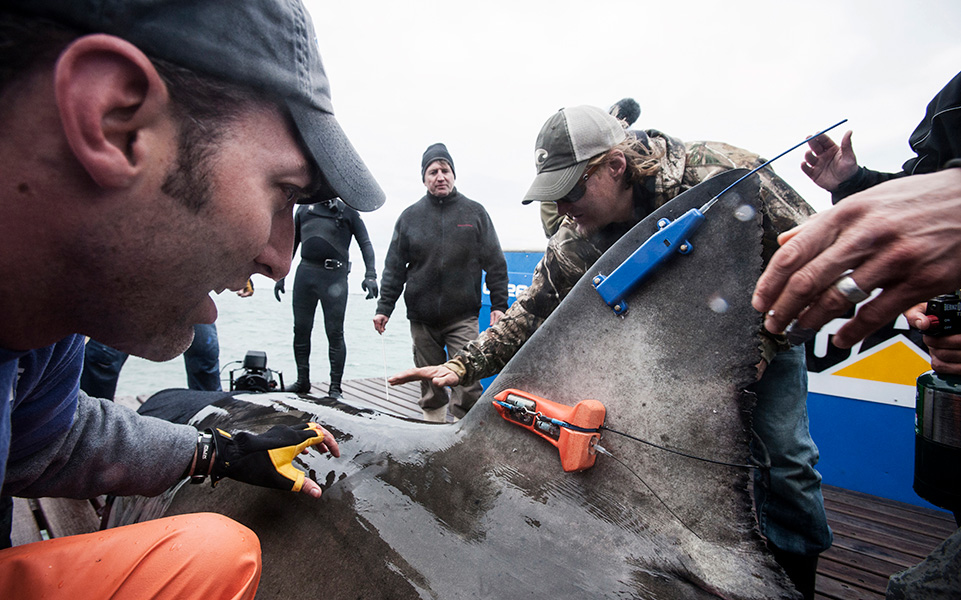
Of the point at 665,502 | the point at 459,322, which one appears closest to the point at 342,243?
the point at 459,322

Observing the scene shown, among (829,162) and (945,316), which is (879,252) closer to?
(945,316)

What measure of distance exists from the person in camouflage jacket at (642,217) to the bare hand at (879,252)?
0.72 m

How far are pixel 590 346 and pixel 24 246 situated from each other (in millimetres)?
989

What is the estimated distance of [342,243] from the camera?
4.71 meters

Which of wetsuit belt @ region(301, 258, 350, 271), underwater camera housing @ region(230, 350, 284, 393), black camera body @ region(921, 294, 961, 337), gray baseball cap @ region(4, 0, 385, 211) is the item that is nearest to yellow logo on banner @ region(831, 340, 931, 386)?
black camera body @ region(921, 294, 961, 337)

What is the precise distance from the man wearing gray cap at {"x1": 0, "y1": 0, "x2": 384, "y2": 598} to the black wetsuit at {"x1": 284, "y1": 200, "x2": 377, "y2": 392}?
3638mm

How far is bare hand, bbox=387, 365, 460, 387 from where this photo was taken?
177 cm

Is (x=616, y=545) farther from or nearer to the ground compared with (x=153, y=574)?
farther from the ground

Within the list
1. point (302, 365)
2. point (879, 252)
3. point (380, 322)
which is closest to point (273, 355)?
point (302, 365)

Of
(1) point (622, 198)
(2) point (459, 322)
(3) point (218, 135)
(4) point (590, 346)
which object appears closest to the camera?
Answer: (3) point (218, 135)

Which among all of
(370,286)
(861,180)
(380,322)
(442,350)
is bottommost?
(442,350)

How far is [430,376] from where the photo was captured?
1808mm

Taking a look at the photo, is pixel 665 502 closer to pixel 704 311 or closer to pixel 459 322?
pixel 704 311

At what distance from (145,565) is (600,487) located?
38.2 inches
